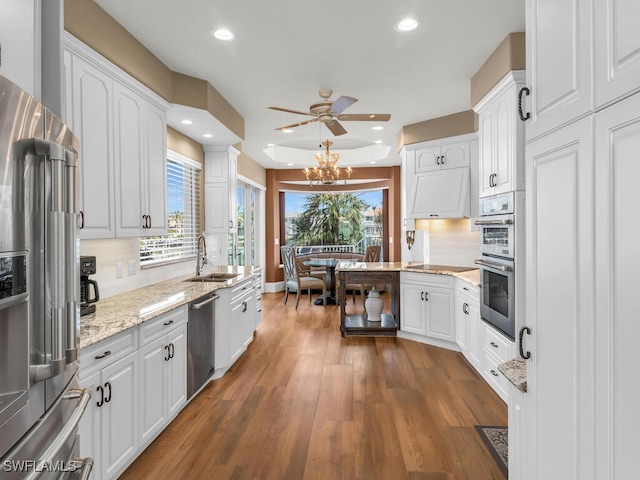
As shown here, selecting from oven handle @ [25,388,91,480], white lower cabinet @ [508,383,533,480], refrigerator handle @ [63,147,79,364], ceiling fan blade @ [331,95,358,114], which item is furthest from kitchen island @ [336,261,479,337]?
refrigerator handle @ [63,147,79,364]

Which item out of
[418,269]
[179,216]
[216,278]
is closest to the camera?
[216,278]

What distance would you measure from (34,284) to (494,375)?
3.36 meters

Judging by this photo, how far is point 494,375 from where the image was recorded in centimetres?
323

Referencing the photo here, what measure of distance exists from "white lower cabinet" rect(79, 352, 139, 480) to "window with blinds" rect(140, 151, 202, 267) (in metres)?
1.76

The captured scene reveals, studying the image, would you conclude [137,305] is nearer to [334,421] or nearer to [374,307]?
[334,421]

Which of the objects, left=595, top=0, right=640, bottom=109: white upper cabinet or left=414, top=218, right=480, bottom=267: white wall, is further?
left=414, top=218, right=480, bottom=267: white wall

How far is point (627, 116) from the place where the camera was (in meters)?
0.84

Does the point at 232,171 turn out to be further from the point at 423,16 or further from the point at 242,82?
the point at 423,16

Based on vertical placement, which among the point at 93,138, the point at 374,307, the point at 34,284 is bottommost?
the point at 374,307

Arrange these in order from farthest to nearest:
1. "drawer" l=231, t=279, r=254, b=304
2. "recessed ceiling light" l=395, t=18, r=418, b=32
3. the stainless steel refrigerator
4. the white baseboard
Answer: the white baseboard, "drawer" l=231, t=279, r=254, b=304, "recessed ceiling light" l=395, t=18, r=418, b=32, the stainless steel refrigerator

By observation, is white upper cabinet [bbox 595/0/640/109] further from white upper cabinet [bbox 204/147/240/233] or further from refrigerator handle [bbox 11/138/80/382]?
white upper cabinet [bbox 204/147/240/233]

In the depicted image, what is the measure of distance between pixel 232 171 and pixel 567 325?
4673mm

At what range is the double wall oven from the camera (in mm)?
2869

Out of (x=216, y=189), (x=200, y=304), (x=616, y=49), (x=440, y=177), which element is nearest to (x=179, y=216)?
(x=216, y=189)
